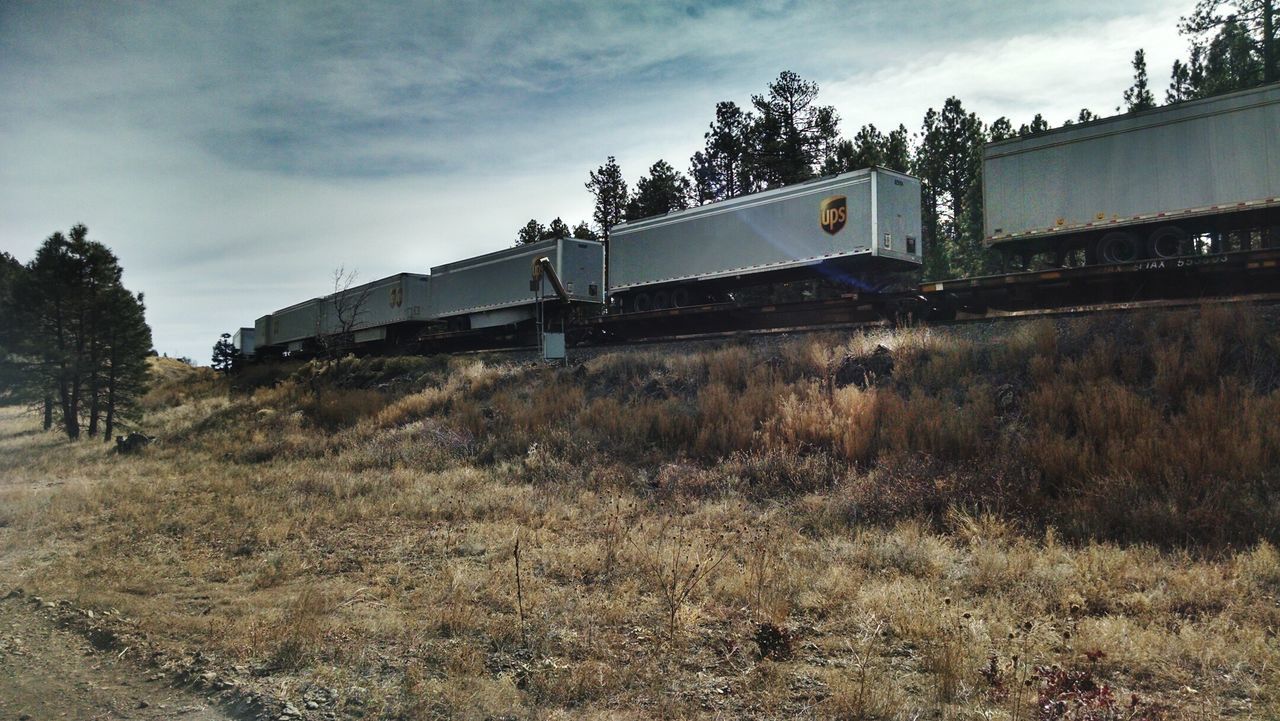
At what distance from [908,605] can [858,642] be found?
2.37 feet

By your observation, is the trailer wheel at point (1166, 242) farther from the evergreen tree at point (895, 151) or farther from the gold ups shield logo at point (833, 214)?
the evergreen tree at point (895, 151)

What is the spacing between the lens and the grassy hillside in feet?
16.5

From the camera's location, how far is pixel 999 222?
1947 cm

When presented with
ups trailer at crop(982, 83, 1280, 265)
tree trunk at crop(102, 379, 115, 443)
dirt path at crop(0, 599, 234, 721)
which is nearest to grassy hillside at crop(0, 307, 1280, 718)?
dirt path at crop(0, 599, 234, 721)

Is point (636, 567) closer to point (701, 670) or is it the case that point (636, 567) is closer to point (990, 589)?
point (701, 670)

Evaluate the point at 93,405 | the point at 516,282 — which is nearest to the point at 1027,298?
the point at 516,282

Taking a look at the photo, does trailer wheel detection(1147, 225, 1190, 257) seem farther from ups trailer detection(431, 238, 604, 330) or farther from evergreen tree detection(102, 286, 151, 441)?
evergreen tree detection(102, 286, 151, 441)

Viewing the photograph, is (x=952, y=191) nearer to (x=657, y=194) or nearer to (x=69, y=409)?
(x=657, y=194)

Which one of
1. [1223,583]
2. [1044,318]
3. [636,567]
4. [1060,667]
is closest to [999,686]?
[1060,667]

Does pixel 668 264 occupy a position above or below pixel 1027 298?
above

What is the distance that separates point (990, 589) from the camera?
654 centimetres

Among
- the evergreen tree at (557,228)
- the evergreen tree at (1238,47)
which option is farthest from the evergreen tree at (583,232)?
the evergreen tree at (1238,47)

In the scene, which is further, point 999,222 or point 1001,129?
point 1001,129

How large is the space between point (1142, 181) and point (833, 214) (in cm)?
686
